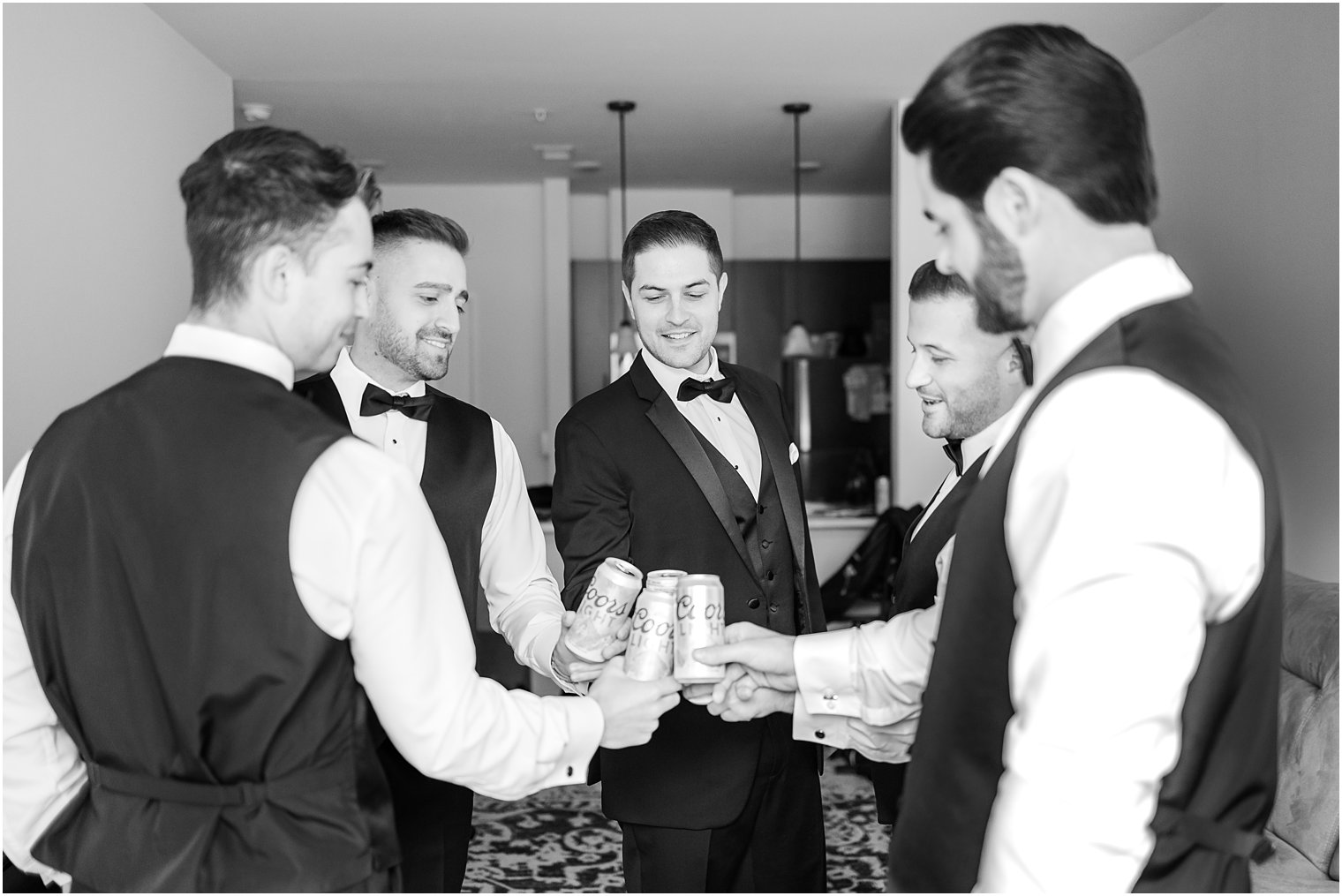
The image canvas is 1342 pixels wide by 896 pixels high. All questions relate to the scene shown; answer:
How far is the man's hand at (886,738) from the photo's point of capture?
68.6 inches

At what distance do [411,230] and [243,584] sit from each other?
1.13 meters

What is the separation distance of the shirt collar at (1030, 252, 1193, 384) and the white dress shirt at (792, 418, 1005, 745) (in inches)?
25.2

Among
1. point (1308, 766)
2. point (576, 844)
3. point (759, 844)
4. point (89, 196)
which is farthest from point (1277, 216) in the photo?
point (89, 196)

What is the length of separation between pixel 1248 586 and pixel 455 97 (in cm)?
484

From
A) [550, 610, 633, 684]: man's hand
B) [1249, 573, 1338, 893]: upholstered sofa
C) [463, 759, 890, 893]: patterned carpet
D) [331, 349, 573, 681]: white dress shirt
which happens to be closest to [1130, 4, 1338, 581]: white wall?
[1249, 573, 1338, 893]: upholstered sofa

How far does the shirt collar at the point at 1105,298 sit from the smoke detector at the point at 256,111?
490 centimetres

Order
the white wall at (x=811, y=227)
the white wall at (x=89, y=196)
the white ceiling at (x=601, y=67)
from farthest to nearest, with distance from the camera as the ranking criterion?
the white wall at (x=811, y=227) < the white ceiling at (x=601, y=67) < the white wall at (x=89, y=196)

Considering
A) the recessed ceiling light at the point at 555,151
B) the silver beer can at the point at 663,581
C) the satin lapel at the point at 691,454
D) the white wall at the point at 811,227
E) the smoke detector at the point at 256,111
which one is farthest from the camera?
the white wall at the point at 811,227

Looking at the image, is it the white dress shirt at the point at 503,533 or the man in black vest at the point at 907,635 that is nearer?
the man in black vest at the point at 907,635

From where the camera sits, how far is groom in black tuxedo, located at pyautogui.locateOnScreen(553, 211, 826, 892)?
7.35ft

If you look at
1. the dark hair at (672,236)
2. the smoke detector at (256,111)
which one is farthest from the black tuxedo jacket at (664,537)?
Result: the smoke detector at (256,111)

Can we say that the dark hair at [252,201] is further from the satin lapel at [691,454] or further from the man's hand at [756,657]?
the satin lapel at [691,454]

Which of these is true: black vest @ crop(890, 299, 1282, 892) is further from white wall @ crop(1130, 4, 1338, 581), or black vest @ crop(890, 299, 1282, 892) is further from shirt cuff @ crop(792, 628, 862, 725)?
white wall @ crop(1130, 4, 1338, 581)

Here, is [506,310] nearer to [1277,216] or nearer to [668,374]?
[1277,216]
